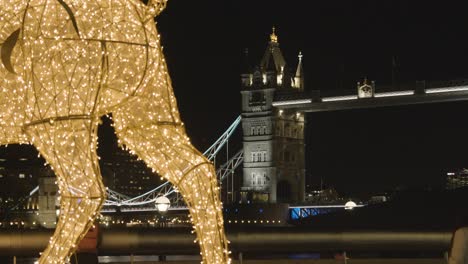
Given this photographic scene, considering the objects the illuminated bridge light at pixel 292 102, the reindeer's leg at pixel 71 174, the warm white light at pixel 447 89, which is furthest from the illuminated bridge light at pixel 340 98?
the reindeer's leg at pixel 71 174

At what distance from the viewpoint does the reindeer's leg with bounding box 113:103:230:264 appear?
26.0 ft

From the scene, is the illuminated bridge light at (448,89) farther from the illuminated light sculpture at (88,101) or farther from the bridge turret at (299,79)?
the illuminated light sculpture at (88,101)

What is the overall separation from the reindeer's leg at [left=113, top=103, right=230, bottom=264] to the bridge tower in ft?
206

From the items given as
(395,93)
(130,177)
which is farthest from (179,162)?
(130,177)

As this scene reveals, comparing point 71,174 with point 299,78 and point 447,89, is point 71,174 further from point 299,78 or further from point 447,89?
point 299,78

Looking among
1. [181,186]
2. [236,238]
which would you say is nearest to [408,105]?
[236,238]

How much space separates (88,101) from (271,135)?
212 ft

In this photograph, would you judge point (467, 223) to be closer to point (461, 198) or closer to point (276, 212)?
point (461, 198)

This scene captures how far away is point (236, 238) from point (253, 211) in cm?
5097

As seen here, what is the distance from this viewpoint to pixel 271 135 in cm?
7188

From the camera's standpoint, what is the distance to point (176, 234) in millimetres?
15258

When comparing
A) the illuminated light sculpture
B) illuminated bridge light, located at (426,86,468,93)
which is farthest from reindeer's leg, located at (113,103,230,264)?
illuminated bridge light, located at (426,86,468,93)

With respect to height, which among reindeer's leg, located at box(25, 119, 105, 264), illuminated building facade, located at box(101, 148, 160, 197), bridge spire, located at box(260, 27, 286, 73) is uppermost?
bridge spire, located at box(260, 27, 286, 73)

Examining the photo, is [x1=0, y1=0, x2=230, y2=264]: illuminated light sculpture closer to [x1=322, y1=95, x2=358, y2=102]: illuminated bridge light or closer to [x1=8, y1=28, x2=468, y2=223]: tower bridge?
[x1=322, y1=95, x2=358, y2=102]: illuminated bridge light
